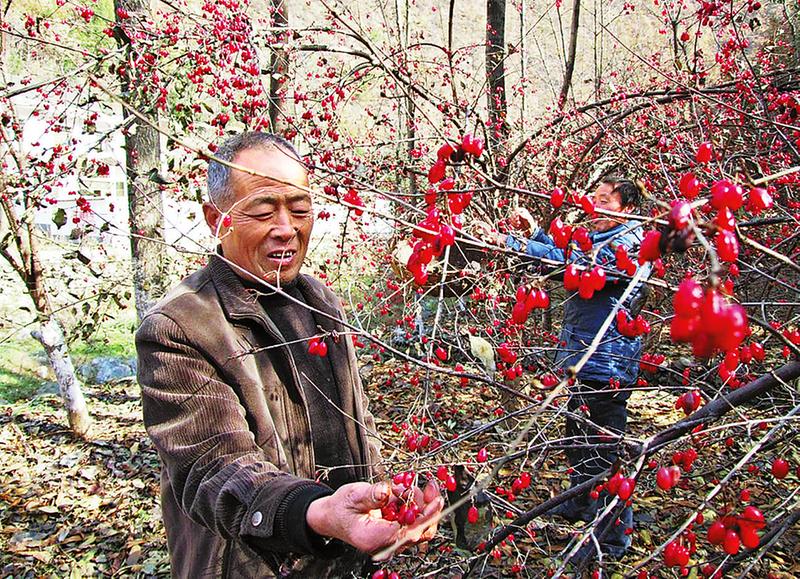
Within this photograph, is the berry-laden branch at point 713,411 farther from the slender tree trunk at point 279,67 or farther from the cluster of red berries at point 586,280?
the slender tree trunk at point 279,67

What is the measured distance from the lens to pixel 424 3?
61.0 ft

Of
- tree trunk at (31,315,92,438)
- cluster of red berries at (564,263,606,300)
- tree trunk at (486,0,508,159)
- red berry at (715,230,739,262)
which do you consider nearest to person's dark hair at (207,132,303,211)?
cluster of red berries at (564,263,606,300)

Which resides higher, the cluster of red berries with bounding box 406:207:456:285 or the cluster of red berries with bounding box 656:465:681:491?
the cluster of red berries with bounding box 406:207:456:285

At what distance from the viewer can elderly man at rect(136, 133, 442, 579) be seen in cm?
115

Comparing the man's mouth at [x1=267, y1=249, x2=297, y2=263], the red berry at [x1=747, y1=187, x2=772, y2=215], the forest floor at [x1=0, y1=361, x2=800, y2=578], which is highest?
the red berry at [x1=747, y1=187, x2=772, y2=215]

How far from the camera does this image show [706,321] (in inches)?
23.8

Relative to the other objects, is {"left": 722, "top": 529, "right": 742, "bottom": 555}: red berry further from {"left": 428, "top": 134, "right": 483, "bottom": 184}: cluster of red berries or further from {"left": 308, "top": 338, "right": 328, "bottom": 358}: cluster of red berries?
{"left": 308, "top": 338, "right": 328, "bottom": 358}: cluster of red berries

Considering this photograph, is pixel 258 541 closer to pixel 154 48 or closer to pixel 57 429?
pixel 154 48

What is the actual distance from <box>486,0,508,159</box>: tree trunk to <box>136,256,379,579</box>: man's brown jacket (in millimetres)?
3172

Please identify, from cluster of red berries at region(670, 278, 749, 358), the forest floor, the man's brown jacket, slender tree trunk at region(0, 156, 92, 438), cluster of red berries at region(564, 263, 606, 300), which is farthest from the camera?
slender tree trunk at region(0, 156, 92, 438)

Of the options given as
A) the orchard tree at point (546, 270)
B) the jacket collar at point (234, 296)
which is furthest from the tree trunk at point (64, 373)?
the jacket collar at point (234, 296)

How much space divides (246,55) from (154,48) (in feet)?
1.88

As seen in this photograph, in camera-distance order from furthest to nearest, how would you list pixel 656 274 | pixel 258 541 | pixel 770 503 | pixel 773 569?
1. pixel 770 503
2. pixel 773 569
3. pixel 656 274
4. pixel 258 541

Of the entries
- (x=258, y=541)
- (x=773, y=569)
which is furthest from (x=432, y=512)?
(x=773, y=569)
